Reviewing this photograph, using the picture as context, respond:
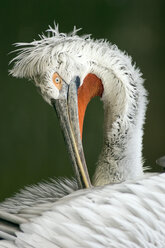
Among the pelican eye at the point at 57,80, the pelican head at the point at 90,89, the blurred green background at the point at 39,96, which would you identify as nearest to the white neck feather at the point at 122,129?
the pelican head at the point at 90,89

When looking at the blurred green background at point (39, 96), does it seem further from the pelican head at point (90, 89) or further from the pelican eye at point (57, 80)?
the pelican eye at point (57, 80)

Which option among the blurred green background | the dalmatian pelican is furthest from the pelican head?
the blurred green background

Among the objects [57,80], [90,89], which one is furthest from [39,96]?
[57,80]

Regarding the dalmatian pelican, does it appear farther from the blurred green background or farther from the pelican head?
the blurred green background

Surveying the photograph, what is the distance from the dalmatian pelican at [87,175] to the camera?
0.83 m

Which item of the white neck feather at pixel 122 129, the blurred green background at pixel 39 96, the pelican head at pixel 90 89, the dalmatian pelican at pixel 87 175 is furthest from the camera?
the blurred green background at pixel 39 96

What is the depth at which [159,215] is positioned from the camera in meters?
0.87

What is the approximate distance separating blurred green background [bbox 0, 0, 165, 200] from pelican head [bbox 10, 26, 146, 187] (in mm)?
1083

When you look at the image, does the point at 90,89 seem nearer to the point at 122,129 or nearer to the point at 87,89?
the point at 87,89

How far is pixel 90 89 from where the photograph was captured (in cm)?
144

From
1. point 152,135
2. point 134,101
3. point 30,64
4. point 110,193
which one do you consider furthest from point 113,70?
point 152,135

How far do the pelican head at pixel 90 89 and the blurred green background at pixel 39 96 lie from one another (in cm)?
108

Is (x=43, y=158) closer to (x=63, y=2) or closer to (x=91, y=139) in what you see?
(x=91, y=139)

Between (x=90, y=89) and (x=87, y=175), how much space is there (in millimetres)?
299
